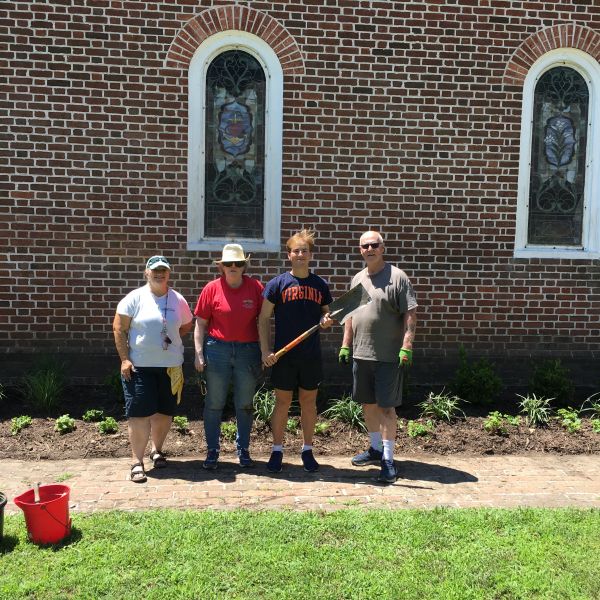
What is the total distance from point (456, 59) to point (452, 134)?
0.85m

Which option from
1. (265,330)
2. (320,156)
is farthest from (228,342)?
(320,156)

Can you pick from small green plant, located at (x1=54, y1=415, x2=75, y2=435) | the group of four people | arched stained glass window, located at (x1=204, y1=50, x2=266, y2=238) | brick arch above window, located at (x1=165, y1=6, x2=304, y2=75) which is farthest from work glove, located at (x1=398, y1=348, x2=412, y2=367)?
brick arch above window, located at (x1=165, y1=6, x2=304, y2=75)

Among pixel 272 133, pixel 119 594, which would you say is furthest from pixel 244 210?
pixel 119 594

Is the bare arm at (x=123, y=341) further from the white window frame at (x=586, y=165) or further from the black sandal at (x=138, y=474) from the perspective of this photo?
the white window frame at (x=586, y=165)

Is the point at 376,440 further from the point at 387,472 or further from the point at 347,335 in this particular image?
the point at 347,335

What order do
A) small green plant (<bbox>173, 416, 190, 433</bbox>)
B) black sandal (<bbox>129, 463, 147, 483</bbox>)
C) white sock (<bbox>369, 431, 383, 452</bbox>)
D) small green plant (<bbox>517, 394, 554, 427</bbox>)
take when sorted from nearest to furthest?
black sandal (<bbox>129, 463, 147, 483</bbox>) → white sock (<bbox>369, 431, 383, 452</bbox>) → small green plant (<bbox>173, 416, 190, 433</bbox>) → small green plant (<bbox>517, 394, 554, 427</bbox>)

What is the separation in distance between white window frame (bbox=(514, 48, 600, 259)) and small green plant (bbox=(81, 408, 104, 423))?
501 cm

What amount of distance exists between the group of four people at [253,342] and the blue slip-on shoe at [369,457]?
0.64 feet

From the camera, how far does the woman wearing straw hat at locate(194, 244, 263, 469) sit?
5.29 metres

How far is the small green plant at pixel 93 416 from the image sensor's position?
640cm

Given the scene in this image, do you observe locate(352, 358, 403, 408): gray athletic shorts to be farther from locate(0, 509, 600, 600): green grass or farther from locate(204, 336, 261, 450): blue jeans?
locate(0, 509, 600, 600): green grass

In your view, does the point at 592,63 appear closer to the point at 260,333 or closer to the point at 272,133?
the point at 272,133

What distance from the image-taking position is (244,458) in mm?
5426

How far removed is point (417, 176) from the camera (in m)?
7.63
